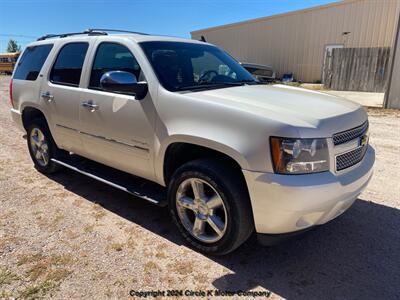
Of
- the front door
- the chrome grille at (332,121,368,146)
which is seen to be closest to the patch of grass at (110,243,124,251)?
the front door

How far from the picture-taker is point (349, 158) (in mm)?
2848

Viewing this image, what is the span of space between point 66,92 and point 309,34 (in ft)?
77.6

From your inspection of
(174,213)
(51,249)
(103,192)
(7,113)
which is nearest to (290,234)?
(174,213)

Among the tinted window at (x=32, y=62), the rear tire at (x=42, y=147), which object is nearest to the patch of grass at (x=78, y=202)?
the rear tire at (x=42, y=147)

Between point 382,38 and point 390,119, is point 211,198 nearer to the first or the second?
point 390,119

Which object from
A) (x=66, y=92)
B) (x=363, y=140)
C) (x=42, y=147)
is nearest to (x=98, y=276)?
(x=66, y=92)

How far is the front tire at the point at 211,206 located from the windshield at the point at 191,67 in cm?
87

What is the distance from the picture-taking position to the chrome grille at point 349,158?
270 centimetres

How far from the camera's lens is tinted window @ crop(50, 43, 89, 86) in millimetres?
4170

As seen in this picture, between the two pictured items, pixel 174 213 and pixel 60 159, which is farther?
pixel 60 159

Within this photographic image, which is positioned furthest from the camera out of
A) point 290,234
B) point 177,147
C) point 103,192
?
point 103,192

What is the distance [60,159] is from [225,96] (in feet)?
9.49

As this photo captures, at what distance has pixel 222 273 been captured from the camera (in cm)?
290

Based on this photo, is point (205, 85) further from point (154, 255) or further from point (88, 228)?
point (88, 228)
